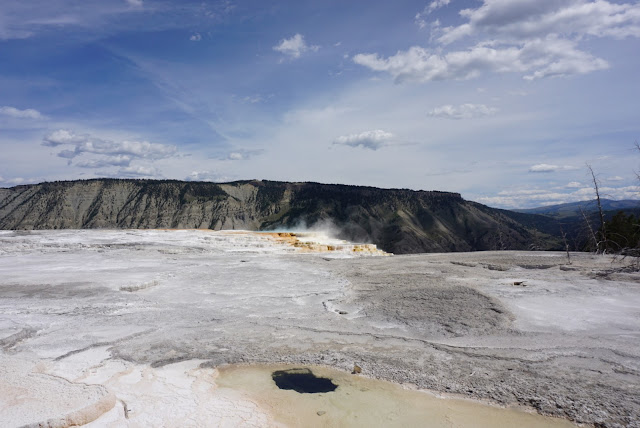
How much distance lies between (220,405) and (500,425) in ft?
10.8

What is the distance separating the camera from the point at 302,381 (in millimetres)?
5316

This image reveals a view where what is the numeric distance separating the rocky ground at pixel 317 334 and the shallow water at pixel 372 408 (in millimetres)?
216

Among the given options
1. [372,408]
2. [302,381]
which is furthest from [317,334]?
[372,408]

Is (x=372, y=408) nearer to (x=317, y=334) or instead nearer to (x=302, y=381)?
(x=302, y=381)

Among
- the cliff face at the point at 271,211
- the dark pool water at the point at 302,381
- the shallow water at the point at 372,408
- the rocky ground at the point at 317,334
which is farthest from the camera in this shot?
the cliff face at the point at 271,211

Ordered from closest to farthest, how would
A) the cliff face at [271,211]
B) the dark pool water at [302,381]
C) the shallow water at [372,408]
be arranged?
the shallow water at [372,408], the dark pool water at [302,381], the cliff face at [271,211]

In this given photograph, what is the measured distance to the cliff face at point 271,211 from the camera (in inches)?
3004

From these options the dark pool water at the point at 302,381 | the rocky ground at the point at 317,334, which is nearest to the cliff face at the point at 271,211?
the rocky ground at the point at 317,334

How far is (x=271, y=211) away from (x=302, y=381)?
8577 cm

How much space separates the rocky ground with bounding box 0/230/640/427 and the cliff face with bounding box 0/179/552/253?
6007 centimetres

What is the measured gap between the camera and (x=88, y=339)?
6535 mm

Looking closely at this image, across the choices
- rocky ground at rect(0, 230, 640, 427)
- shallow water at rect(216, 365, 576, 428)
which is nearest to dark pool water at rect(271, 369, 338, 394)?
shallow water at rect(216, 365, 576, 428)

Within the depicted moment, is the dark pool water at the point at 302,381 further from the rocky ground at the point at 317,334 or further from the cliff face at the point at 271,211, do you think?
the cliff face at the point at 271,211

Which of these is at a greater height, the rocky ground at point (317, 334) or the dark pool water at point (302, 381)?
the rocky ground at point (317, 334)
